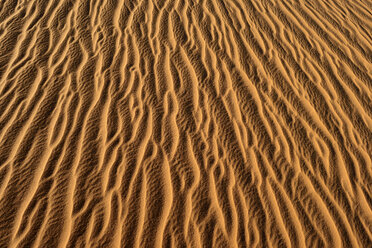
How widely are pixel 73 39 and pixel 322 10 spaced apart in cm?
395

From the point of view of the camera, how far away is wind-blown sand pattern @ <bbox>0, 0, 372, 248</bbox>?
2.99 metres

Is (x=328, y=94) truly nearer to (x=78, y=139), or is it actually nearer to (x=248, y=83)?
(x=248, y=83)

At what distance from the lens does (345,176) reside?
11.3 feet

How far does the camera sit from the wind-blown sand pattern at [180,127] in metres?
2.99

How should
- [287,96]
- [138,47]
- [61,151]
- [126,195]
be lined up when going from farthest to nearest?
[138,47] < [287,96] < [61,151] < [126,195]

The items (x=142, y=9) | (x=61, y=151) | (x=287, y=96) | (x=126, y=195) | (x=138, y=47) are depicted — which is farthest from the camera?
(x=142, y=9)

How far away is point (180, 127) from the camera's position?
3.71 m

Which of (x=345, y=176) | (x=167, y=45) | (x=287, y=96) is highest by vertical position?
(x=167, y=45)

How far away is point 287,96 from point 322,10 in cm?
244

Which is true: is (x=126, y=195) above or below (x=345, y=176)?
above

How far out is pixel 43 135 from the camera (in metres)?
3.47

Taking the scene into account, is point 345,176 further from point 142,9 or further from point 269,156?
point 142,9

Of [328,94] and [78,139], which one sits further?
[328,94]

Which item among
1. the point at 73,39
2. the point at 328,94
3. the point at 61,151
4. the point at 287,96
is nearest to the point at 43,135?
the point at 61,151
